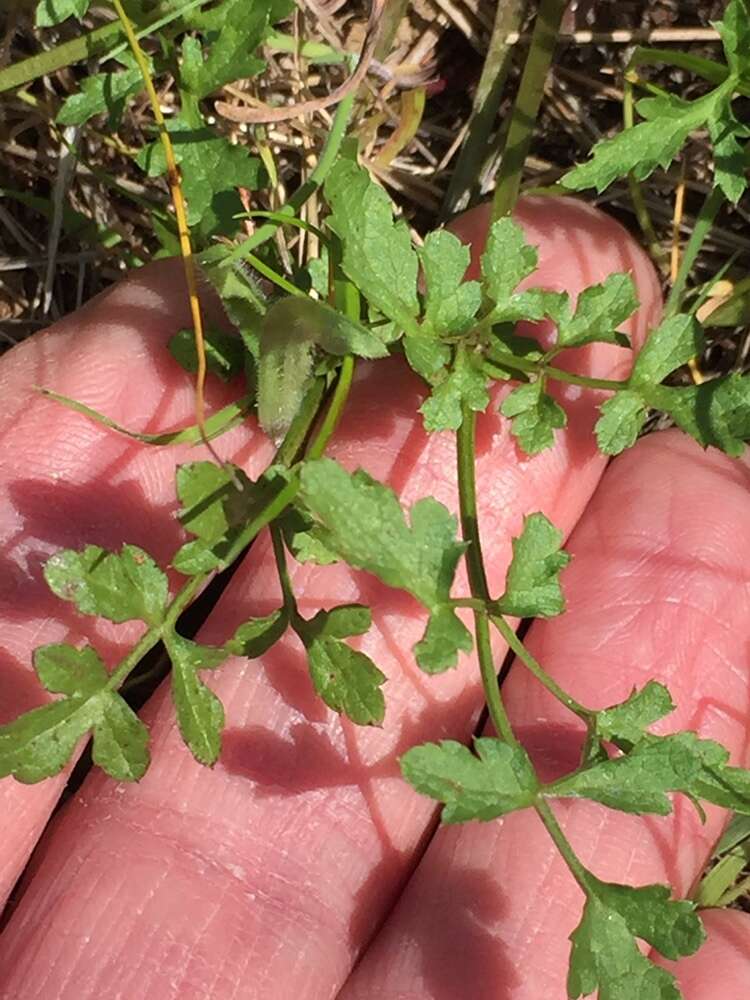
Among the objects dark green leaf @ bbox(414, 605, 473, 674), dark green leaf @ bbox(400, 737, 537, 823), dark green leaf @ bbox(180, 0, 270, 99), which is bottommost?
dark green leaf @ bbox(400, 737, 537, 823)

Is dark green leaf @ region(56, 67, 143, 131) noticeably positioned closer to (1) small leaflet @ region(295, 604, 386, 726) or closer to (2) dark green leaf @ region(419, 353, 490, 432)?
(2) dark green leaf @ region(419, 353, 490, 432)

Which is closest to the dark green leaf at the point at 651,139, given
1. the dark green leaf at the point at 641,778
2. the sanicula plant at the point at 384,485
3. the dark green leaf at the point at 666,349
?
the sanicula plant at the point at 384,485

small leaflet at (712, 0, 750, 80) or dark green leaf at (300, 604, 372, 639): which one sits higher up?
small leaflet at (712, 0, 750, 80)

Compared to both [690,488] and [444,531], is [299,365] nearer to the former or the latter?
[444,531]

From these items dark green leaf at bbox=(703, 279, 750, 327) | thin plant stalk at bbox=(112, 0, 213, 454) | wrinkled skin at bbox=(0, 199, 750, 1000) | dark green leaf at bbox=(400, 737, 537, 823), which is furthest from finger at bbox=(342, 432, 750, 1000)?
thin plant stalk at bbox=(112, 0, 213, 454)

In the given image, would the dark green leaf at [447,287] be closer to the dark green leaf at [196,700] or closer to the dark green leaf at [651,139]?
the dark green leaf at [651,139]

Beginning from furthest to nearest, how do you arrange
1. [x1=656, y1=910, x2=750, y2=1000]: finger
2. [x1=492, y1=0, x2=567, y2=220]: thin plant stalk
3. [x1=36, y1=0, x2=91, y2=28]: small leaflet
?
1. [x1=492, y1=0, x2=567, y2=220]: thin plant stalk
2. [x1=656, y1=910, x2=750, y2=1000]: finger
3. [x1=36, y1=0, x2=91, y2=28]: small leaflet

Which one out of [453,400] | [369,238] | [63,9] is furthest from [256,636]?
[63,9]
